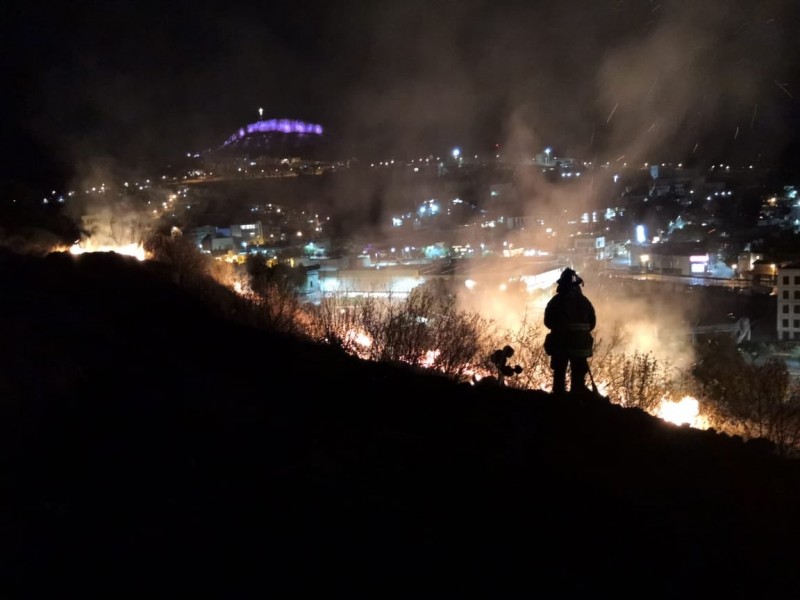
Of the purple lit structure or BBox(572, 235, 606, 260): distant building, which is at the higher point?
the purple lit structure

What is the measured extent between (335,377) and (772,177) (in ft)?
177

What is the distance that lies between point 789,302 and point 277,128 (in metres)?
96.5

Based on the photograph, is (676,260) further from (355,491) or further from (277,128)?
(277,128)

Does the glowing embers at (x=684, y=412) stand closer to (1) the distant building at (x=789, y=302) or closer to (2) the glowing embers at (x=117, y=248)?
(2) the glowing embers at (x=117, y=248)

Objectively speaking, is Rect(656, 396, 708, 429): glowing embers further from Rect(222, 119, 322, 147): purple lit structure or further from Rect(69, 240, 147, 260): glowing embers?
Rect(222, 119, 322, 147): purple lit structure

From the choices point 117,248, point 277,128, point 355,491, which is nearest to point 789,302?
point 355,491

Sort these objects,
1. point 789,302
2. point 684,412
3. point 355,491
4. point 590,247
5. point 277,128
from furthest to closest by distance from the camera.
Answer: point 277,128, point 590,247, point 789,302, point 684,412, point 355,491

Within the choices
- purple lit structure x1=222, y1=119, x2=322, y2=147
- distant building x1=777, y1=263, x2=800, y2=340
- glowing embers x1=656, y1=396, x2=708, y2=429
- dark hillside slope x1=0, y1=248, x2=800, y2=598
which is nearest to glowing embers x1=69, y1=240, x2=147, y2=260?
dark hillside slope x1=0, y1=248, x2=800, y2=598

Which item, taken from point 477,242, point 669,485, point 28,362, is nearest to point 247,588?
point 669,485

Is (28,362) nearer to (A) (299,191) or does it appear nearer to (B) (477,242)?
(B) (477,242)

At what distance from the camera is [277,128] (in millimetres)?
104688

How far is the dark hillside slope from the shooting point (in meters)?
2.86

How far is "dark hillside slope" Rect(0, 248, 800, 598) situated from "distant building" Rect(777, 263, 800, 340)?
838 inches

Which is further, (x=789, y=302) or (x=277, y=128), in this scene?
(x=277, y=128)
